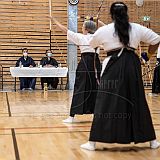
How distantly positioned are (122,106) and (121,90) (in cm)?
17

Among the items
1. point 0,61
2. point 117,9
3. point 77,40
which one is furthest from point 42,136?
point 0,61

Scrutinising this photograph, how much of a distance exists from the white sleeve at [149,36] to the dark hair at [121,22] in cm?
16

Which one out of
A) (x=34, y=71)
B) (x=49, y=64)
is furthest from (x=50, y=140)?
(x=49, y=64)

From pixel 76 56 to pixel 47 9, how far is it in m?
2.31

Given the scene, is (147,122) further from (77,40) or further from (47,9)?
(47,9)

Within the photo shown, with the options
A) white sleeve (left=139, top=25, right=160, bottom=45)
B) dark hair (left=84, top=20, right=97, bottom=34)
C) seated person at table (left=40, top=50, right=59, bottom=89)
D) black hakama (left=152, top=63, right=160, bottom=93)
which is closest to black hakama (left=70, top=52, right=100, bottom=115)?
dark hair (left=84, top=20, right=97, bottom=34)

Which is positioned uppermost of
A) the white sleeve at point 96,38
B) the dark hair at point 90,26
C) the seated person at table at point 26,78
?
the dark hair at point 90,26

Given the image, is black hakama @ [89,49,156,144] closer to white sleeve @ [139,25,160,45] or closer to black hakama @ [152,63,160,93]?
white sleeve @ [139,25,160,45]

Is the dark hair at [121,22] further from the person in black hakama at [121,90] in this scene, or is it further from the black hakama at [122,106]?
the black hakama at [122,106]

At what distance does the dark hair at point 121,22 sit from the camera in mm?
4074

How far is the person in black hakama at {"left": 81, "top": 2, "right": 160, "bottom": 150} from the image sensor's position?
4.04 meters

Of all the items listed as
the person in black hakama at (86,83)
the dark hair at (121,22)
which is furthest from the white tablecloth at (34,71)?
the dark hair at (121,22)

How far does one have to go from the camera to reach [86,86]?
5926mm

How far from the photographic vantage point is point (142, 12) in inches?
565
